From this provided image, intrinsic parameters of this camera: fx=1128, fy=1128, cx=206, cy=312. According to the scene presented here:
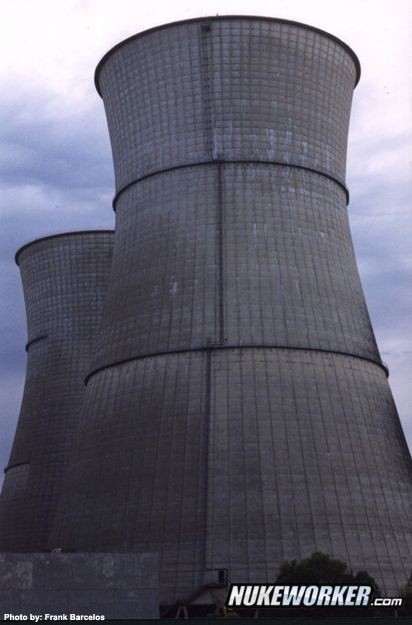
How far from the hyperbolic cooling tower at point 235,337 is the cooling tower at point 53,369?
32.5 ft

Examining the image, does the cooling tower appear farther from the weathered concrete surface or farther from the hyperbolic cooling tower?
the weathered concrete surface

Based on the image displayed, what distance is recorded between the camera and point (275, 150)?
28.2 m

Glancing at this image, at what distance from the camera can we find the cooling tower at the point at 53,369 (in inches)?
1535

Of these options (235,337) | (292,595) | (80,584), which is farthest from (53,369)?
(292,595)

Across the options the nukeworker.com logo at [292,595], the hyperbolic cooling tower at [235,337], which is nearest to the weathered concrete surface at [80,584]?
the nukeworker.com logo at [292,595]

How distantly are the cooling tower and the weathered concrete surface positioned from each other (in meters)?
17.9

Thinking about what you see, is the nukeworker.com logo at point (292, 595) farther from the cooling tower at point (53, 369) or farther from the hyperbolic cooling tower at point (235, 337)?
the cooling tower at point (53, 369)

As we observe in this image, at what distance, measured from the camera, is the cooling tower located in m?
39.0

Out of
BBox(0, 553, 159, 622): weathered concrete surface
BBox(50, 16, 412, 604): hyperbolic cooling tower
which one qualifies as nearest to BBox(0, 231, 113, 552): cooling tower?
BBox(50, 16, 412, 604): hyperbolic cooling tower

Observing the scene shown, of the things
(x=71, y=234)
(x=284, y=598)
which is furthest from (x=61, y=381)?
(x=284, y=598)

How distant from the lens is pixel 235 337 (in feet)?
87.7

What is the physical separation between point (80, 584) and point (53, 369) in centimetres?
1980

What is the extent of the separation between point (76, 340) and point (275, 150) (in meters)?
14.2

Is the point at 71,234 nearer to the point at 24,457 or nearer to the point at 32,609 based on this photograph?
the point at 24,457
